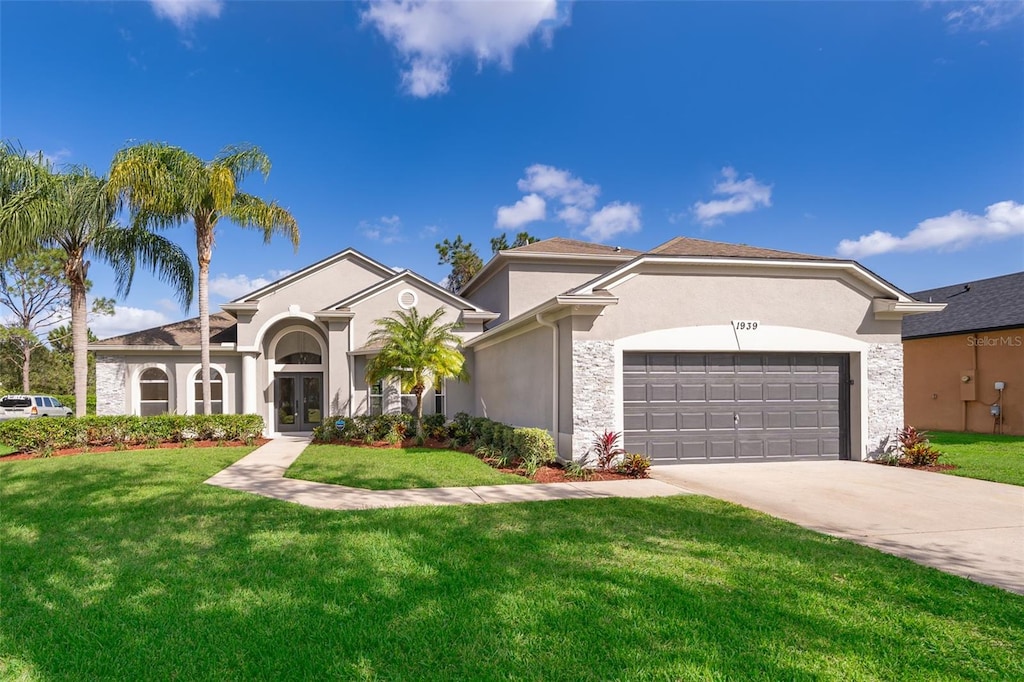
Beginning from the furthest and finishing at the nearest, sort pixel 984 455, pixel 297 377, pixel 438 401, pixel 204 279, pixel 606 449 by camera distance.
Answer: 1. pixel 297 377
2. pixel 438 401
3. pixel 204 279
4. pixel 984 455
5. pixel 606 449

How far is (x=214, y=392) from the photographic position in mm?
18828

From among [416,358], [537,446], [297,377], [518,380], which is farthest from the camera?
[297,377]

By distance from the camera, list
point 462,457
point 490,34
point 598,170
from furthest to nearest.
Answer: point 598,170 < point 490,34 < point 462,457

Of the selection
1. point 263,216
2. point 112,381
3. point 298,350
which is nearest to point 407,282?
point 298,350

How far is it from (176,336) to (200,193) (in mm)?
5978

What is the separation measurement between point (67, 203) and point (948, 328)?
98.2ft

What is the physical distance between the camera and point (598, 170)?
22750 mm

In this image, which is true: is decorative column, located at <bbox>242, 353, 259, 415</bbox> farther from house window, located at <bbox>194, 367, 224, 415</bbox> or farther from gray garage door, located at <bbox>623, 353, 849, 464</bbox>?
gray garage door, located at <bbox>623, 353, 849, 464</bbox>

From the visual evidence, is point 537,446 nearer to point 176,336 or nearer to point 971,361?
point 176,336

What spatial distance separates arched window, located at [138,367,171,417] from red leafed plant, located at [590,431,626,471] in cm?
1597

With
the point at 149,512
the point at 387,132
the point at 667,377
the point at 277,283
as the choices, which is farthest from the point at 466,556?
the point at 387,132

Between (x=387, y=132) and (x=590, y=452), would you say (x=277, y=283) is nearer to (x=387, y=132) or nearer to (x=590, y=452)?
(x=387, y=132)

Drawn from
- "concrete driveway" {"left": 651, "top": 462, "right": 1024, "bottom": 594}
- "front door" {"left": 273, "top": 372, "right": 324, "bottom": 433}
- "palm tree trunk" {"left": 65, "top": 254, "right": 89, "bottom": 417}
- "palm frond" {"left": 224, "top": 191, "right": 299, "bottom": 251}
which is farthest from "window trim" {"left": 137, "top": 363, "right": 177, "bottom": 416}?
"concrete driveway" {"left": 651, "top": 462, "right": 1024, "bottom": 594}

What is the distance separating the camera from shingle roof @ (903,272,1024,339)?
18.0 metres
